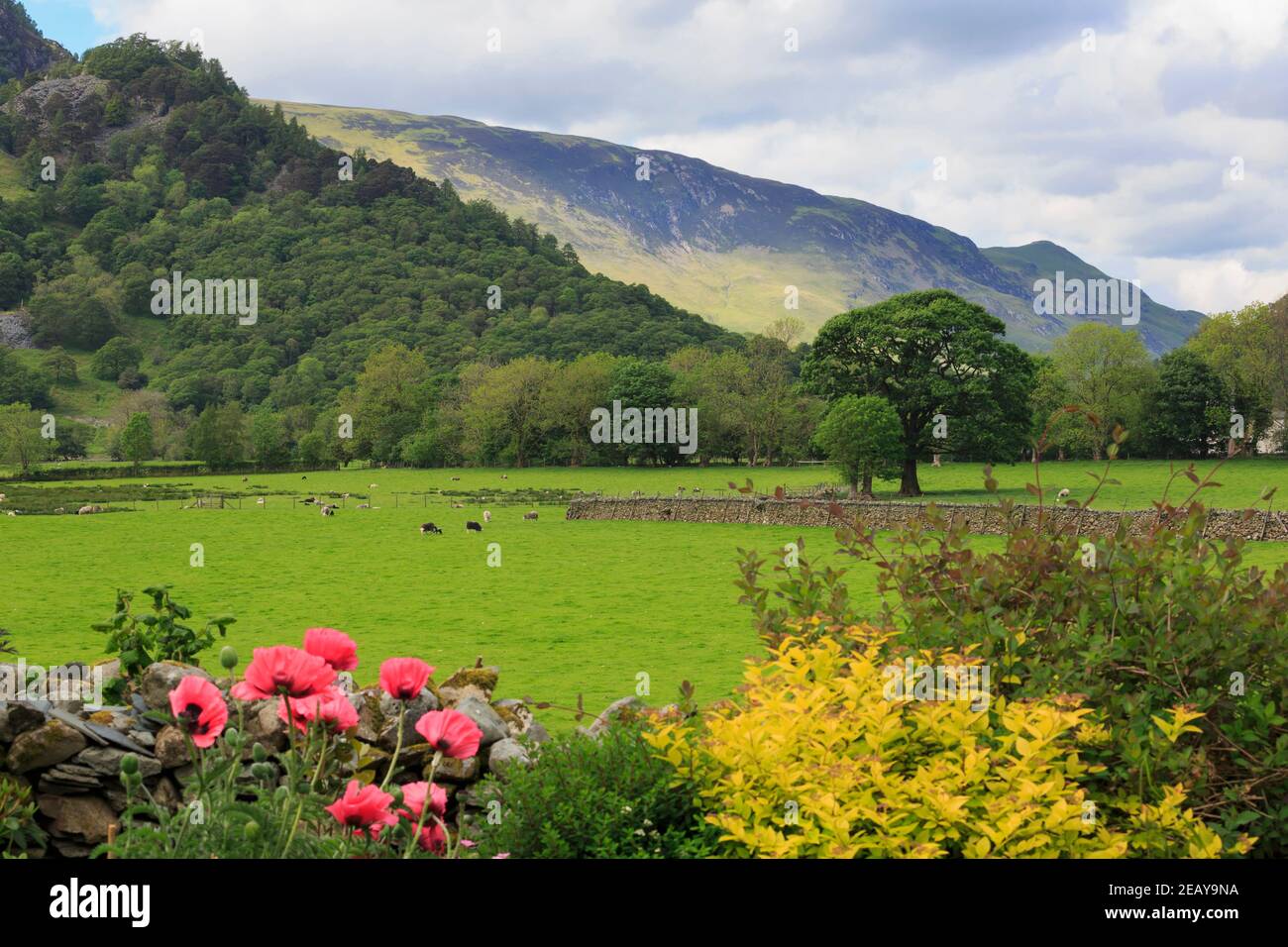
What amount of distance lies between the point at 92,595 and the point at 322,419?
3529 inches

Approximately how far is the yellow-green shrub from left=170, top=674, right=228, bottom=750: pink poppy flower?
6.99ft

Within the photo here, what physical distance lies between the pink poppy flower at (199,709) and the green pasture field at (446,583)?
557 cm

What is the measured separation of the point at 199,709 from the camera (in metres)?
3.70

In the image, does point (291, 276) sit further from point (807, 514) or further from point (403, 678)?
point (403, 678)

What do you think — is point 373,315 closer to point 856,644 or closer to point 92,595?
point 92,595

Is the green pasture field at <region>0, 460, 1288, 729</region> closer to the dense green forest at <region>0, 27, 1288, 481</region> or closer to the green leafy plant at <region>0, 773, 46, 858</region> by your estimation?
the green leafy plant at <region>0, 773, 46, 858</region>

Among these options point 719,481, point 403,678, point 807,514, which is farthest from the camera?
point 719,481

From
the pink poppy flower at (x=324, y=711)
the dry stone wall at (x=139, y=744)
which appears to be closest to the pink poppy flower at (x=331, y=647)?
the pink poppy flower at (x=324, y=711)

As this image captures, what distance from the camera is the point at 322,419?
109 metres

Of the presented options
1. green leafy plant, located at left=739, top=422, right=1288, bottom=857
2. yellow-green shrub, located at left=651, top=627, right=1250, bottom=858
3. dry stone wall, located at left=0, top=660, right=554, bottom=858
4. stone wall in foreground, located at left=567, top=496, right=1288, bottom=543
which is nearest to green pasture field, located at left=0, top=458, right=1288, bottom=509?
stone wall in foreground, located at left=567, top=496, right=1288, bottom=543

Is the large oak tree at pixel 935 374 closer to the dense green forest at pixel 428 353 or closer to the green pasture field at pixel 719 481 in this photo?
the dense green forest at pixel 428 353

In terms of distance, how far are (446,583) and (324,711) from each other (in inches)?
846

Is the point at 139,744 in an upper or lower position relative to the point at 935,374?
lower

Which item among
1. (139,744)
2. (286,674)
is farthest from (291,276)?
(286,674)
